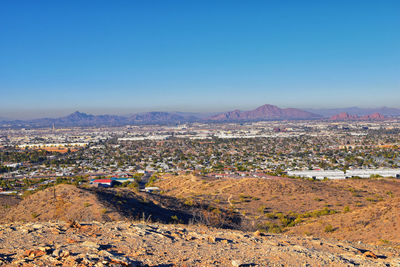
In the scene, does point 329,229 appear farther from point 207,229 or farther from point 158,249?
point 158,249

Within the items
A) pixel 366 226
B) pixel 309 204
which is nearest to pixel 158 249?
pixel 366 226

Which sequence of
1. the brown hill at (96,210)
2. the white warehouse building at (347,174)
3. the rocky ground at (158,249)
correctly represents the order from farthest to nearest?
the white warehouse building at (347,174) < the brown hill at (96,210) < the rocky ground at (158,249)

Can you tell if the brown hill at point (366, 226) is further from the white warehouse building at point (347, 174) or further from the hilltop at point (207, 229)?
the white warehouse building at point (347, 174)

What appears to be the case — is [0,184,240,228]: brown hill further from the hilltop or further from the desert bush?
the desert bush

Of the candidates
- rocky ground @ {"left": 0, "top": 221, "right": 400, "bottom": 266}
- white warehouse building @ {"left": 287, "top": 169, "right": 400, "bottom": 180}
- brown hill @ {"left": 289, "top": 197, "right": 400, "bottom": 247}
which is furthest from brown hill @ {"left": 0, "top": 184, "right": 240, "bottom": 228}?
white warehouse building @ {"left": 287, "top": 169, "right": 400, "bottom": 180}

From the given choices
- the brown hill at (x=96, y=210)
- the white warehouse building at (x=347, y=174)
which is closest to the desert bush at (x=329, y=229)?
the brown hill at (x=96, y=210)

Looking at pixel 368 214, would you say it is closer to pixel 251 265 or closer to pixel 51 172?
pixel 251 265

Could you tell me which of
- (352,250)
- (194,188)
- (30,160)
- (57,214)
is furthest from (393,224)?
(30,160)

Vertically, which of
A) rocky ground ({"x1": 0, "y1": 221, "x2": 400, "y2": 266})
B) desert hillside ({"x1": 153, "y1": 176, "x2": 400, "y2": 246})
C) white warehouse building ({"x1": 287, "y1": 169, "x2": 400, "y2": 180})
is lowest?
white warehouse building ({"x1": 287, "y1": 169, "x2": 400, "y2": 180})
